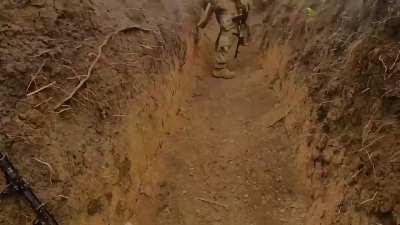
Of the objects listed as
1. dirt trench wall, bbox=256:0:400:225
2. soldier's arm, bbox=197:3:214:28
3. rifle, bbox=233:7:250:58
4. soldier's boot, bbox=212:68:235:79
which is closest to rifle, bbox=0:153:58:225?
dirt trench wall, bbox=256:0:400:225

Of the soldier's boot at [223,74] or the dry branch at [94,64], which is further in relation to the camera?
the soldier's boot at [223,74]

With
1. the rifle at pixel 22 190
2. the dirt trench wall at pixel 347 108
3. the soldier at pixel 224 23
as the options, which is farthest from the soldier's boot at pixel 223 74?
the rifle at pixel 22 190

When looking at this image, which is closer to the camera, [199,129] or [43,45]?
[43,45]

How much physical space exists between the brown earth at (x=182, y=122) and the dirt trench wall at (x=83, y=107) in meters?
0.01

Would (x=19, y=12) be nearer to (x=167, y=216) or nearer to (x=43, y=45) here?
(x=43, y=45)

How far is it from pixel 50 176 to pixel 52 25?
1.69 m

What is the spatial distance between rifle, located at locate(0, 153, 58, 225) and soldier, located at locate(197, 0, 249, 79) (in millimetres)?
4118

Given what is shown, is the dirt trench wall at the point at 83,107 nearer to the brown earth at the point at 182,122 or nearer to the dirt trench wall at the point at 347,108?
the brown earth at the point at 182,122

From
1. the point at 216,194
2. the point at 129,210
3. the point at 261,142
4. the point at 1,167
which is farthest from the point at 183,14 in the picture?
the point at 1,167

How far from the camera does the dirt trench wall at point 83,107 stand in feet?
10.3

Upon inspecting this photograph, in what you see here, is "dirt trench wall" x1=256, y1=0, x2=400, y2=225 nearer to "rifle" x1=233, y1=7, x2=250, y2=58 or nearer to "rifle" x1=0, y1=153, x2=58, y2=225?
"rifle" x1=233, y1=7, x2=250, y2=58

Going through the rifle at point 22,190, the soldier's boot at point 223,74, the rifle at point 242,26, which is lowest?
the soldier's boot at point 223,74

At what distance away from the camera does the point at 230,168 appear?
4.67 metres

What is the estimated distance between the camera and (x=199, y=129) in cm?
525
